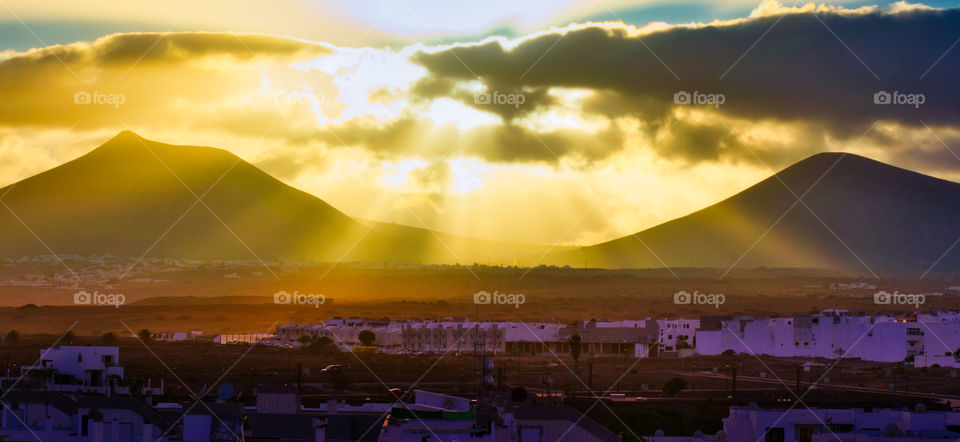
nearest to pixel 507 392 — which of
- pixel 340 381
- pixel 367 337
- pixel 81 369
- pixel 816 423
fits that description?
pixel 816 423

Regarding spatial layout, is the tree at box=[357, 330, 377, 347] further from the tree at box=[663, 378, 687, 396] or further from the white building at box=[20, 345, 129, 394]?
the white building at box=[20, 345, 129, 394]

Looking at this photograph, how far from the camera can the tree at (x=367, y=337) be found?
87963 millimetres

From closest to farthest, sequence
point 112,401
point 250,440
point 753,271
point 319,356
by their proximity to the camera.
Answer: point 250,440 < point 112,401 < point 319,356 < point 753,271

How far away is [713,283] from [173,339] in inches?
3422

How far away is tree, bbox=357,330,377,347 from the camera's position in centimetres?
8796

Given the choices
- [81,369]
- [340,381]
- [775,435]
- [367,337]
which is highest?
[367,337]

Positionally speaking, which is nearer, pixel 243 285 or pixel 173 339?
pixel 173 339

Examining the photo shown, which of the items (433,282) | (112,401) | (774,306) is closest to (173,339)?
(774,306)

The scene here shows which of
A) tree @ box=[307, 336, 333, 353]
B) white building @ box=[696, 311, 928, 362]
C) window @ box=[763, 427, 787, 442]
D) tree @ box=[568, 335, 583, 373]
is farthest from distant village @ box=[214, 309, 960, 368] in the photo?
window @ box=[763, 427, 787, 442]

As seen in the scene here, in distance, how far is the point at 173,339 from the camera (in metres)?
94.2

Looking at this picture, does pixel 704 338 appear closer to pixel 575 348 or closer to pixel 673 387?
pixel 575 348

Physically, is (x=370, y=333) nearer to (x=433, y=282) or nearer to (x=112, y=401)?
(x=112, y=401)

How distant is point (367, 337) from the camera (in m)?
88.6

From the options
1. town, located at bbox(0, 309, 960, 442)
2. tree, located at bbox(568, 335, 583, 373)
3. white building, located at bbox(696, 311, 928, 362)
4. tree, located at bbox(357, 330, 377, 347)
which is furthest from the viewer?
Result: tree, located at bbox(357, 330, 377, 347)
